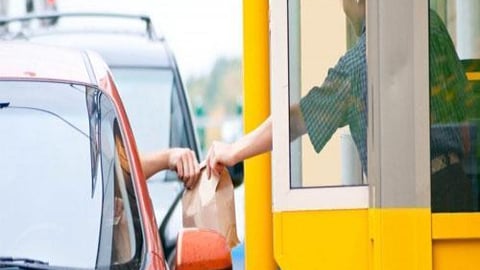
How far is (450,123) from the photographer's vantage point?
436cm

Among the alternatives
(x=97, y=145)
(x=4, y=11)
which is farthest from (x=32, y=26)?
(x=4, y=11)

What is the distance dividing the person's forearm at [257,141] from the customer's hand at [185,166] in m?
0.32

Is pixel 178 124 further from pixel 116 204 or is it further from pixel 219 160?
pixel 116 204

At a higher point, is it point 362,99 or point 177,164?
point 362,99

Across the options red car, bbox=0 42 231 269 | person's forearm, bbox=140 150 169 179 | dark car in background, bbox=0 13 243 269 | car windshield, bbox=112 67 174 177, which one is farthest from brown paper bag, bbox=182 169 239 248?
car windshield, bbox=112 67 174 177

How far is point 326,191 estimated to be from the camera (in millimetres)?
4594

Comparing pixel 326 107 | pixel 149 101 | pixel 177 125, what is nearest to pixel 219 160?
pixel 326 107

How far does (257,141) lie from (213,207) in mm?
427

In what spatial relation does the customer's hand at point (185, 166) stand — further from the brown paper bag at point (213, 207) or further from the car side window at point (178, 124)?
the car side window at point (178, 124)

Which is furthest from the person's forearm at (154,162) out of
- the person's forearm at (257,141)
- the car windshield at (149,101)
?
the car windshield at (149,101)

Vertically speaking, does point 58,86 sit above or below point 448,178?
above

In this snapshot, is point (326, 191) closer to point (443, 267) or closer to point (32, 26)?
point (443, 267)

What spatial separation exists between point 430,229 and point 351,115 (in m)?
0.54

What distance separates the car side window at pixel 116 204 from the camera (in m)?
4.32
